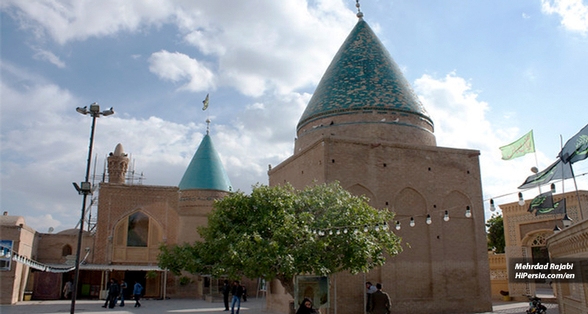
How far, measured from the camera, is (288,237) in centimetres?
1058

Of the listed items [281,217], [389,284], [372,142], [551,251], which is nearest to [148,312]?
[281,217]

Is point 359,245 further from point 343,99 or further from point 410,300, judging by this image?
point 343,99

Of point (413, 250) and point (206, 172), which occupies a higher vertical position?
point (206, 172)

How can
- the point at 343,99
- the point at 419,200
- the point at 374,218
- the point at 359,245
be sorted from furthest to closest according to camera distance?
the point at 343,99
the point at 419,200
the point at 374,218
the point at 359,245

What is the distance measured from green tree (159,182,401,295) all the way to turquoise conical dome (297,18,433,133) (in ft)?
14.9

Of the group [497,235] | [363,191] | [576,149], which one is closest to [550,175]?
[576,149]

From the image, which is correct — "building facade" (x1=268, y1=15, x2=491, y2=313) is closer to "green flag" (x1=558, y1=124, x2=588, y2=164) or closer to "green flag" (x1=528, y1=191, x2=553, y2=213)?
"green flag" (x1=528, y1=191, x2=553, y2=213)

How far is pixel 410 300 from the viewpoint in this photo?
14.0 meters

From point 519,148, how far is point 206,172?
16.7m

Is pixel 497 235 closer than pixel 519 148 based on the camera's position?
No

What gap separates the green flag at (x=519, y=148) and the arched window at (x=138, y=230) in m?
15.2

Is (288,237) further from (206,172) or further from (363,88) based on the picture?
(206,172)

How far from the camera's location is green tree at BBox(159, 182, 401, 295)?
10.4 meters

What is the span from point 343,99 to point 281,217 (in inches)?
249
